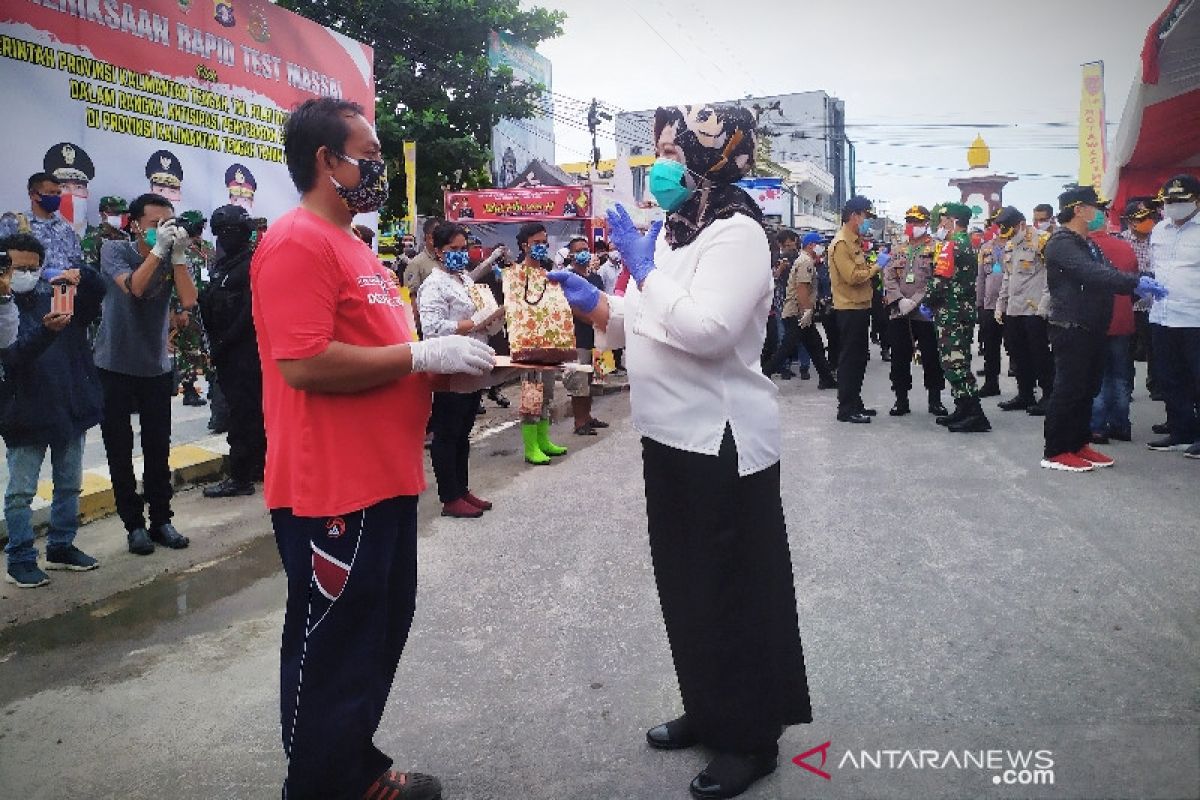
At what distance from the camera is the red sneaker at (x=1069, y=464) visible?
6.32m

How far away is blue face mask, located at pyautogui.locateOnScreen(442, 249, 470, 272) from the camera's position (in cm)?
587

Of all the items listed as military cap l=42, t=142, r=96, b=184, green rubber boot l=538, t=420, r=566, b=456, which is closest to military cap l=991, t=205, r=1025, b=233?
green rubber boot l=538, t=420, r=566, b=456

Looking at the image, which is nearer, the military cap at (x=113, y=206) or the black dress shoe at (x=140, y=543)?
the black dress shoe at (x=140, y=543)

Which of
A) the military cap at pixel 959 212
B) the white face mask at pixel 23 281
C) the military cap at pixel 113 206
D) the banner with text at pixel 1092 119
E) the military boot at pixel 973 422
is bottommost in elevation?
the military boot at pixel 973 422

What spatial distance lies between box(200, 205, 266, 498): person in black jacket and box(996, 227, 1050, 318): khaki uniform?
7215 mm

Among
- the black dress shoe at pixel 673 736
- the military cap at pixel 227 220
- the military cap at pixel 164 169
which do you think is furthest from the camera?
the military cap at pixel 164 169

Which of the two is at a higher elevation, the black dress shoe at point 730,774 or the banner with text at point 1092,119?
the banner with text at point 1092,119

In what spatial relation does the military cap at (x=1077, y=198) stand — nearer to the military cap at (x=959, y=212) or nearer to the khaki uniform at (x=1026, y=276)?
the military cap at (x=959, y=212)

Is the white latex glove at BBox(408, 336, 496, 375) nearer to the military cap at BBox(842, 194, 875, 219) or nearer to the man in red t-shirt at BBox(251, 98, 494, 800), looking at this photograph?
the man in red t-shirt at BBox(251, 98, 494, 800)

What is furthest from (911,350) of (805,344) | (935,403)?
(805,344)

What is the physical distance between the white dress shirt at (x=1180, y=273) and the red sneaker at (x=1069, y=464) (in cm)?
141

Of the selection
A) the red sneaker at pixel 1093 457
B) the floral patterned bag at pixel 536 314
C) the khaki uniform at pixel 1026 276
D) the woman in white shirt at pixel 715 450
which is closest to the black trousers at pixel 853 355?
the khaki uniform at pixel 1026 276

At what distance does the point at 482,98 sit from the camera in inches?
881

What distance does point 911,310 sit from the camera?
8586 millimetres
